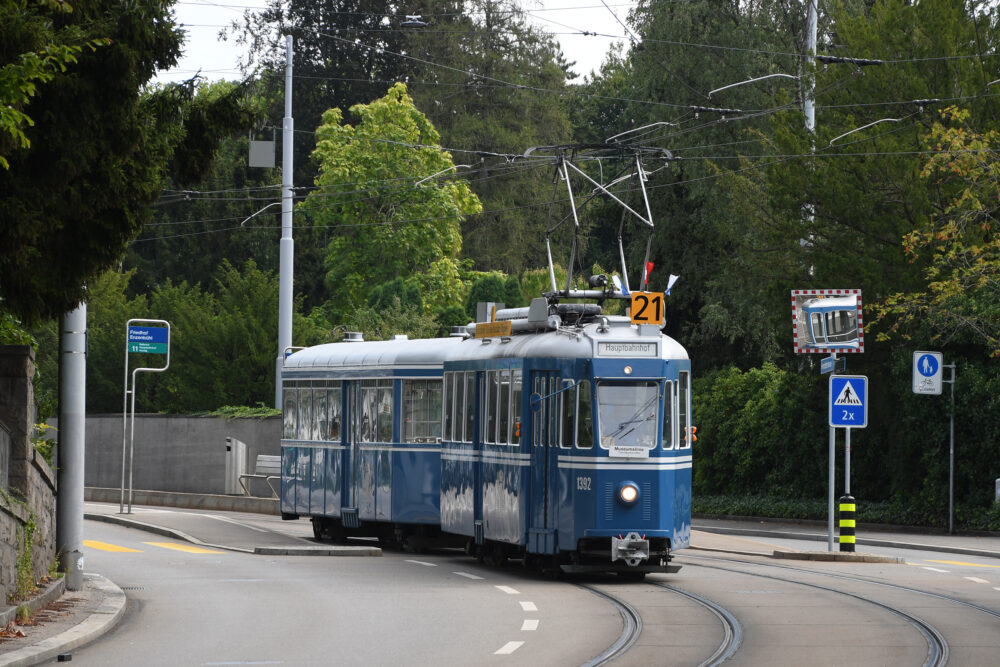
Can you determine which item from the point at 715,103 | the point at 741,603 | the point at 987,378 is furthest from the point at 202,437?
the point at 741,603

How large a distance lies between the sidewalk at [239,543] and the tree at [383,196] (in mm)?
25002

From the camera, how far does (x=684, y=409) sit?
20516 millimetres

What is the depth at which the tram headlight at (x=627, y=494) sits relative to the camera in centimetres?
1966

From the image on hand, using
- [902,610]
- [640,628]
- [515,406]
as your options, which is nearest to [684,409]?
[515,406]

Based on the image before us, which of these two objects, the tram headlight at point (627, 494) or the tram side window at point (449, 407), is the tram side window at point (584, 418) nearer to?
the tram headlight at point (627, 494)

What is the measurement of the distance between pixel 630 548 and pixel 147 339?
51.5 ft

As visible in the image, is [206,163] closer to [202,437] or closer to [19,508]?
[19,508]

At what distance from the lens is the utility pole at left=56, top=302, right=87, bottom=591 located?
17703mm

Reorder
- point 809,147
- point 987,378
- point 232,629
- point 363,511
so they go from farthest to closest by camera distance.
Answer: point 809,147 → point 987,378 → point 363,511 → point 232,629

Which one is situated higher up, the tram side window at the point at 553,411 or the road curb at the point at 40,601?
the tram side window at the point at 553,411

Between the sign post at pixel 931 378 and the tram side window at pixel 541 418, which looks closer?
the tram side window at pixel 541 418

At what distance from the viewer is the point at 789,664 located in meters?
12.7

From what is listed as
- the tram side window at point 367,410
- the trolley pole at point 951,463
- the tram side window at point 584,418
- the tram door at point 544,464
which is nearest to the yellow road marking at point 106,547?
the tram side window at point 367,410

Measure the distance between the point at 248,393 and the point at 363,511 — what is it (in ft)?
69.6
